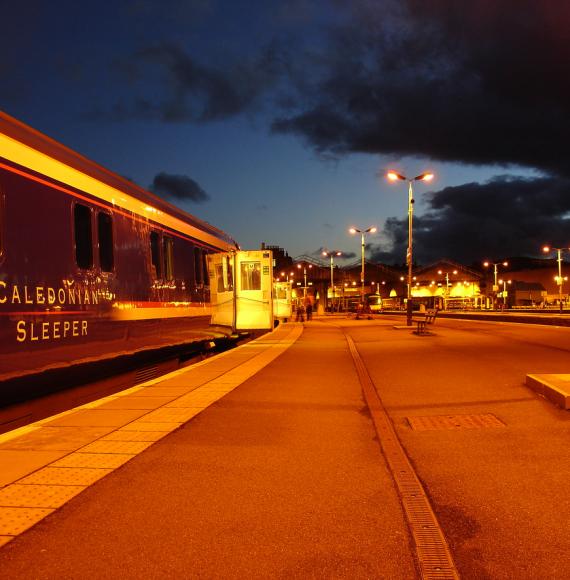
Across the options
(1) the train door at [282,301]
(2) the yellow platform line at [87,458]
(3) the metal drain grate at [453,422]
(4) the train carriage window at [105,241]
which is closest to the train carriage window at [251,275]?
(2) the yellow platform line at [87,458]

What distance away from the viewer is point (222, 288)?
1767 centimetres

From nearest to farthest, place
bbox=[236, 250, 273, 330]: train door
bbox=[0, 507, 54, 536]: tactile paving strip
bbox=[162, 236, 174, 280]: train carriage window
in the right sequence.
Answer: bbox=[0, 507, 54, 536]: tactile paving strip
bbox=[162, 236, 174, 280]: train carriage window
bbox=[236, 250, 273, 330]: train door

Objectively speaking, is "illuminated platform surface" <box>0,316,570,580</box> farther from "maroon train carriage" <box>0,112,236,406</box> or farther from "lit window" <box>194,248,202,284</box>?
"lit window" <box>194,248,202,284</box>

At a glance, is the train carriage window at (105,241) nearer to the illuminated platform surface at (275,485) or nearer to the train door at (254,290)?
the illuminated platform surface at (275,485)

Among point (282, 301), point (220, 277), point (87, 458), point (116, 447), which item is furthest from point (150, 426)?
point (282, 301)

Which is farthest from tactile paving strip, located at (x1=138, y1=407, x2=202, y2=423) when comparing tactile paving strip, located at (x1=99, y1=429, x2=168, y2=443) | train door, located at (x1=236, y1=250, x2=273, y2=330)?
train door, located at (x1=236, y1=250, x2=273, y2=330)

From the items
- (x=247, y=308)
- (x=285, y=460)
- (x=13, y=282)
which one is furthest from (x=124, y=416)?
(x=247, y=308)

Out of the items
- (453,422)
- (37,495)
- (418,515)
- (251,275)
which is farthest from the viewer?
(251,275)

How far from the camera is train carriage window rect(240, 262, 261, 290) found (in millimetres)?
18531

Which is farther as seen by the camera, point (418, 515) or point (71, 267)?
point (71, 267)

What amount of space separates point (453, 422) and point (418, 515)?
3422 mm

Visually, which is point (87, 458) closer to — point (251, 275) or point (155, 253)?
point (155, 253)

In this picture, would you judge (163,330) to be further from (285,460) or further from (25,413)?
(285,460)

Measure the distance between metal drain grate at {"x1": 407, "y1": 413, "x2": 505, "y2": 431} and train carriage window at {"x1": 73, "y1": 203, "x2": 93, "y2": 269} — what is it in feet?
16.2
